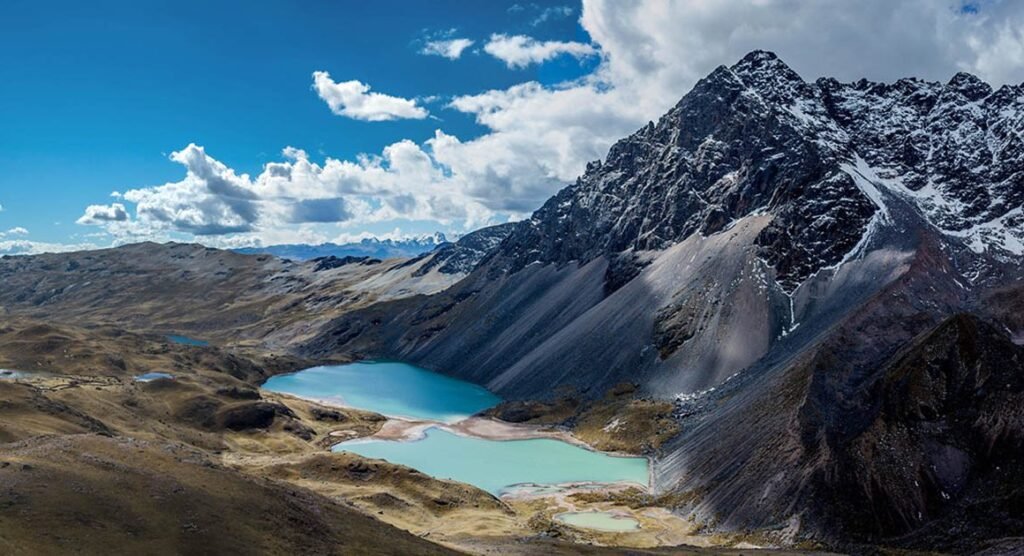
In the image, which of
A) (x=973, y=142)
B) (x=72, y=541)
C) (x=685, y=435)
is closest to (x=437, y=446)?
(x=685, y=435)

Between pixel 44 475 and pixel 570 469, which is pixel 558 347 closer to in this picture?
pixel 570 469

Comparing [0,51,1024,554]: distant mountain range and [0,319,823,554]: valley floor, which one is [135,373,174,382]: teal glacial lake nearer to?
[0,319,823,554]: valley floor

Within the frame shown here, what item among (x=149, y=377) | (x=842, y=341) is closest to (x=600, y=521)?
(x=842, y=341)

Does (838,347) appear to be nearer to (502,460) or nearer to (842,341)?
(842,341)

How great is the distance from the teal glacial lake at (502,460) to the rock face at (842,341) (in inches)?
403

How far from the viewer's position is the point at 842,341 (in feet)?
333

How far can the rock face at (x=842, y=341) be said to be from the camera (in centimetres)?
7244

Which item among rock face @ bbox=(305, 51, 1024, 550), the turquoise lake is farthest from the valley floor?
rock face @ bbox=(305, 51, 1024, 550)

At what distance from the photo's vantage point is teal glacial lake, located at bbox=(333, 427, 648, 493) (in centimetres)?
11150

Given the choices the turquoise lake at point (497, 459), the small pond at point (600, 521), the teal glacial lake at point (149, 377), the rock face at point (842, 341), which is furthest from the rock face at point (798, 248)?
the teal glacial lake at point (149, 377)

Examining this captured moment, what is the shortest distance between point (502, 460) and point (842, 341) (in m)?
63.0

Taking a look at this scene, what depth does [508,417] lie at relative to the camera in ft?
512

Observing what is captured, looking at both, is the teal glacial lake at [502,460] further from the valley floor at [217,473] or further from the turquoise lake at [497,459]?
the valley floor at [217,473]

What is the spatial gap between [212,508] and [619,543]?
4815 cm
